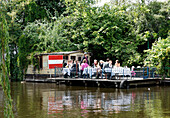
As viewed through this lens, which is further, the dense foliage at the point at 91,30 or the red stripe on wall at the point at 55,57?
the dense foliage at the point at 91,30

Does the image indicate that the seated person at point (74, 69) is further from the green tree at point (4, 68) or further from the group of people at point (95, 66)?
the green tree at point (4, 68)

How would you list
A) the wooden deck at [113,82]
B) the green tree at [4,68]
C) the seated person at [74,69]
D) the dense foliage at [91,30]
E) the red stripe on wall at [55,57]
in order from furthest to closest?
the dense foliage at [91,30], the red stripe on wall at [55,57], the seated person at [74,69], the wooden deck at [113,82], the green tree at [4,68]

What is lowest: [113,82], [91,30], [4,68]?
[113,82]

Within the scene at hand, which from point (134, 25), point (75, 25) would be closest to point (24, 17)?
point (75, 25)

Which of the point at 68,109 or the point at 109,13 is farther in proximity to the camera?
the point at 109,13

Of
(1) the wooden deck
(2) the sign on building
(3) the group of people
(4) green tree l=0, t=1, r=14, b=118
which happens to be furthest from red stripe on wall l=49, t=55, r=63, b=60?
(4) green tree l=0, t=1, r=14, b=118

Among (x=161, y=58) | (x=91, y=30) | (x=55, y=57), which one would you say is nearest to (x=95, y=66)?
(x=161, y=58)

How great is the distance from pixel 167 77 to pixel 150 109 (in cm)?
1615

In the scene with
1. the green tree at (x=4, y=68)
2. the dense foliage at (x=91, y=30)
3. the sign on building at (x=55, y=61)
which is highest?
the dense foliage at (x=91, y=30)

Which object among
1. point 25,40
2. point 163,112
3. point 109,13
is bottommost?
point 163,112

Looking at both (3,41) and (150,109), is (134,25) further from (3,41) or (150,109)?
(3,41)

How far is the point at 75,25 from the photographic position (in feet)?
126

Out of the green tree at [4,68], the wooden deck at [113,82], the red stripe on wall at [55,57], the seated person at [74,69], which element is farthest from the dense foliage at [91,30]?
the green tree at [4,68]

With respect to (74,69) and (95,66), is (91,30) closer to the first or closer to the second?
(74,69)
